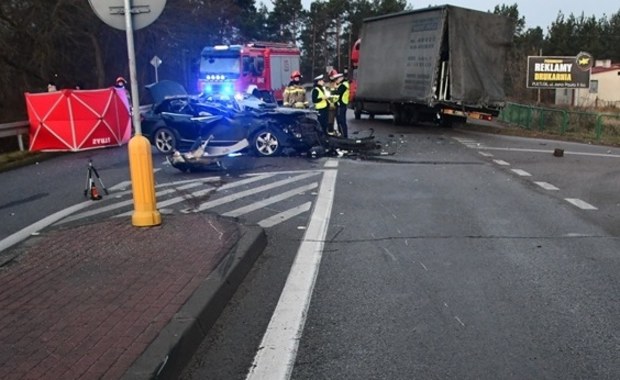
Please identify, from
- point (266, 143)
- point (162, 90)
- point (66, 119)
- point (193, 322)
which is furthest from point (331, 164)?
point (162, 90)

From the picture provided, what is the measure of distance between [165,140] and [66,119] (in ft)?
9.14

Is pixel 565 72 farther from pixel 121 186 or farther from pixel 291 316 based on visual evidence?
pixel 291 316

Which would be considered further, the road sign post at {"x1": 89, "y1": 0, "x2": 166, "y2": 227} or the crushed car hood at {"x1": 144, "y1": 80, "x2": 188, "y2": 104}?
the crushed car hood at {"x1": 144, "y1": 80, "x2": 188, "y2": 104}

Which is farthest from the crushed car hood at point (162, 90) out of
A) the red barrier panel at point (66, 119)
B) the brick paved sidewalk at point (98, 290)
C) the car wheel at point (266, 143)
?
the brick paved sidewalk at point (98, 290)

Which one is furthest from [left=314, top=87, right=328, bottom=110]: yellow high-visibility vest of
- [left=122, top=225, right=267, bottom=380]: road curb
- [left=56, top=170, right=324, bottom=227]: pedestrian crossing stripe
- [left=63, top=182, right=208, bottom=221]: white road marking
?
[left=122, top=225, right=267, bottom=380]: road curb

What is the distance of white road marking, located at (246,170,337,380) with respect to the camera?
12.5ft

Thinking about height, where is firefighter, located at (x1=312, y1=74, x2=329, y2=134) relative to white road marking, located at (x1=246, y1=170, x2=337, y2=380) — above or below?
above

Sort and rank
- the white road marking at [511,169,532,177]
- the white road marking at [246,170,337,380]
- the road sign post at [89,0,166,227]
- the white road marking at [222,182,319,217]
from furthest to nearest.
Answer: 1. the white road marking at [511,169,532,177]
2. the white road marking at [222,182,319,217]
3. the road sign post at [89,0,166,227]
4. the white road marking at [246,170,337,380]

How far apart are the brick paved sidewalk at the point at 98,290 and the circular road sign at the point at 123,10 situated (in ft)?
7.26

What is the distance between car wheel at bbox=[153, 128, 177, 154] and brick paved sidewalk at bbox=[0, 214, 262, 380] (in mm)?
7613

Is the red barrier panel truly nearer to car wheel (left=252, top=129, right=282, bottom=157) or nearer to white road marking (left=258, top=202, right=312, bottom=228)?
car wheel (left=252, top=129, right=282, bottom=157)

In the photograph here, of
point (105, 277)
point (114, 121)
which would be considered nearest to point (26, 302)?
point (105, 277)

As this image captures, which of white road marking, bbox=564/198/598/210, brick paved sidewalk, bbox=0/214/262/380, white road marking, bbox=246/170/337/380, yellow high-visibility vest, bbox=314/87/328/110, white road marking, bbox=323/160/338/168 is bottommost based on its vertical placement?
white road marking, bbox=564/198/598/210

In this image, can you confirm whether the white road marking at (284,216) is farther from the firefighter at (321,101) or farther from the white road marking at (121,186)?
the firefighter at (321,101)
